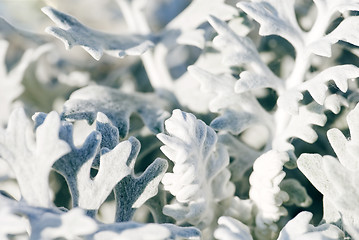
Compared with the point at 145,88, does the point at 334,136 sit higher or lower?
higher

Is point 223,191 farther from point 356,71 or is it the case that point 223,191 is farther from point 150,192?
point 356,71

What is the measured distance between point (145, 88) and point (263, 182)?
0.48 meters

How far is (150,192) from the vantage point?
64cm

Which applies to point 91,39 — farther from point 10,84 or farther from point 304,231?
point 304,231

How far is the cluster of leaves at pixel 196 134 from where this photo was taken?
59 centimetres

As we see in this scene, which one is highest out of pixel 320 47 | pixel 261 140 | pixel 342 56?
pixel 320 47

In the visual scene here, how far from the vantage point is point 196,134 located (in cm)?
62

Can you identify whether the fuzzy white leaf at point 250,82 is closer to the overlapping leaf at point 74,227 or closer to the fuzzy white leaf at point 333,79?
the fuzzy white leaf at point 333,79

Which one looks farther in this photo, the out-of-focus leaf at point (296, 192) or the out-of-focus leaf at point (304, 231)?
the out-of-focus leaf at point (296, 192)

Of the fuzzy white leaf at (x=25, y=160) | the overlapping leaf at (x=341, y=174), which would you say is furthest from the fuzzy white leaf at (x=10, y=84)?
the overlapping leaf at (x=341, y=174)

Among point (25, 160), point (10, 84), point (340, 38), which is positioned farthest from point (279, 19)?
point (10, 84)

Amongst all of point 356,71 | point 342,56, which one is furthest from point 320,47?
point 342,56

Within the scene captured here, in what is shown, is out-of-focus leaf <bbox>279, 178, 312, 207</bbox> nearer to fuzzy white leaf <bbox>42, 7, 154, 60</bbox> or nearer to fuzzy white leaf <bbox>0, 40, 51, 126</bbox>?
fuzzy white leaf <bbox>42, 7, 154, 60</bbox>

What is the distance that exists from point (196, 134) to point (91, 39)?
268mm
